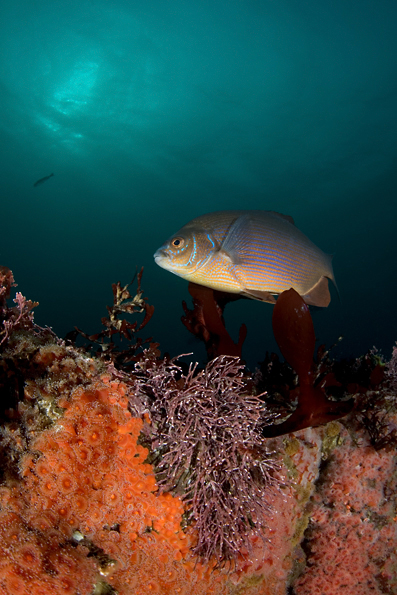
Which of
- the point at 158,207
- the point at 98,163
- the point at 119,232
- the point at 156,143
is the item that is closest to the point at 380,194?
the point at 156,143

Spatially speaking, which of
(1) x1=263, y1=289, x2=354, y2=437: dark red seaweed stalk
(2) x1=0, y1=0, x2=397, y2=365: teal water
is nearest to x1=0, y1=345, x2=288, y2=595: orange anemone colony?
(1) x1=263, y1=289, x2=354, y2=437: dark red seaweed stalk

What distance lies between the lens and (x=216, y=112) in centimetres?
3906

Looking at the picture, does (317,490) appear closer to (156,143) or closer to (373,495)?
(373,495)

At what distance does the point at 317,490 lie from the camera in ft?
7.62

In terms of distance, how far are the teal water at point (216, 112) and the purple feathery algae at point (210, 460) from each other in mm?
30390

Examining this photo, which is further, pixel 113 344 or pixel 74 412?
pixel 113 344

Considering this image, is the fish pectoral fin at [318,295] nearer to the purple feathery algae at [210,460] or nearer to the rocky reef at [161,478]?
the rocky reef at [161,478]

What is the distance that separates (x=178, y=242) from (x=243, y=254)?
0.57m

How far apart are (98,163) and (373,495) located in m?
61.1

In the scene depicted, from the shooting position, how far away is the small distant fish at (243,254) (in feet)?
7.80

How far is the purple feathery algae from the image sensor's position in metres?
1.68

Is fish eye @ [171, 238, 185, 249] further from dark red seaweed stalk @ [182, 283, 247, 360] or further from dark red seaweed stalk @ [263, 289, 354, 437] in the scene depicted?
dark red seaweed stalk @ [263, 289, 354, 437]

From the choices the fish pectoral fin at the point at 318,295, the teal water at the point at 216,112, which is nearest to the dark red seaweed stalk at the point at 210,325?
the fish pectoral fin at the point at 318,295

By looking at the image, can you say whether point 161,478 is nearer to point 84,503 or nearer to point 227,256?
point 84,503
